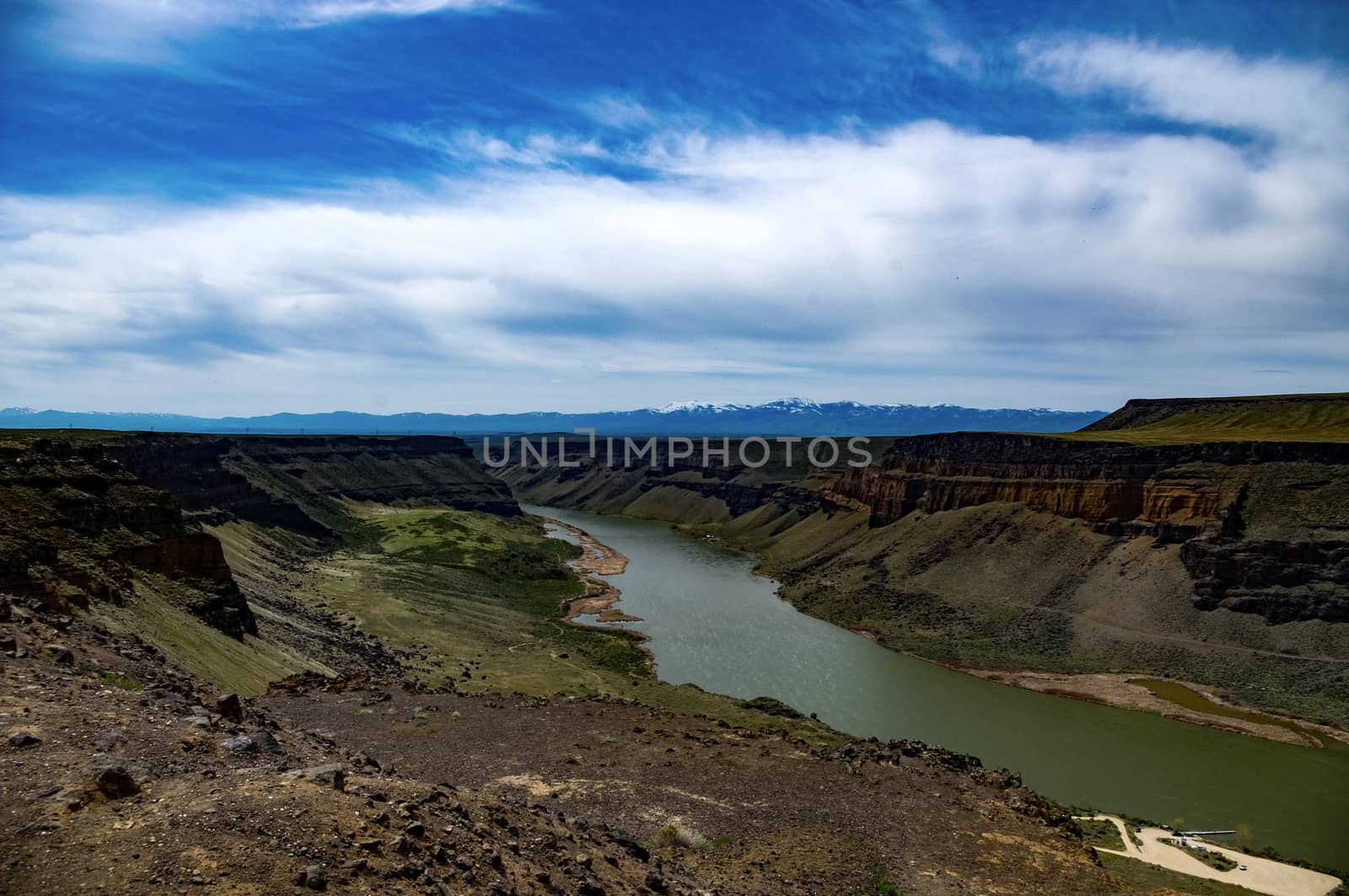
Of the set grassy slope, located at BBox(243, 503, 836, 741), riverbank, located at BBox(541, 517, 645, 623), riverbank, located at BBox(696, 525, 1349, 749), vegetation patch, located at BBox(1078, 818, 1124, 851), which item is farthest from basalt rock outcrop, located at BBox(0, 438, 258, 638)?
riverbank, located at BBox(696, 525, 1349, 749)

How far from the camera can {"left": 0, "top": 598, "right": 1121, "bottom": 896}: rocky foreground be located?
32.9 ft

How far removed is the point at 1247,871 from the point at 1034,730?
1776 cm

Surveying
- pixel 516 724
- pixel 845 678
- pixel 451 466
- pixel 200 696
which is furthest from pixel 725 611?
pixel 451 466

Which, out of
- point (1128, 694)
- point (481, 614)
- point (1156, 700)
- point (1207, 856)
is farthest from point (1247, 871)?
point (481, 614)

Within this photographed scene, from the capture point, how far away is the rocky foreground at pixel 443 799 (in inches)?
395

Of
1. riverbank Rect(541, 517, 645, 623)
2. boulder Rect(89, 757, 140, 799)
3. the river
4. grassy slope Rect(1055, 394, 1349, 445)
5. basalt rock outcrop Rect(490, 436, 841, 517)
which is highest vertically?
grassy slope Rect(1055, 394, 1349, 445)

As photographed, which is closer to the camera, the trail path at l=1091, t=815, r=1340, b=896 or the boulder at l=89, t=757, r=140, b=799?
the boulder at l=89, t=757, r=140, b=799

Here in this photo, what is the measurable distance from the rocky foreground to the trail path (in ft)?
13.8

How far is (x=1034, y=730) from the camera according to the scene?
44.7m

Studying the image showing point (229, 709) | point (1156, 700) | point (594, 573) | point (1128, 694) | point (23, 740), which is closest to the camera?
point (23, 740)

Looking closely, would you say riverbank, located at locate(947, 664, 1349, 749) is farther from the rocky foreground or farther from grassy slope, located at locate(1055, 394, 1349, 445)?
grassy slope, located at locate(1055, 394, 1349, 445)

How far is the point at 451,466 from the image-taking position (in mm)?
155375

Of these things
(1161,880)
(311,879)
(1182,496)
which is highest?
(1182,496)

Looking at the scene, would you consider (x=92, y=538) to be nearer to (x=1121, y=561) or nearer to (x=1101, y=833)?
(x=1101, y=833)
